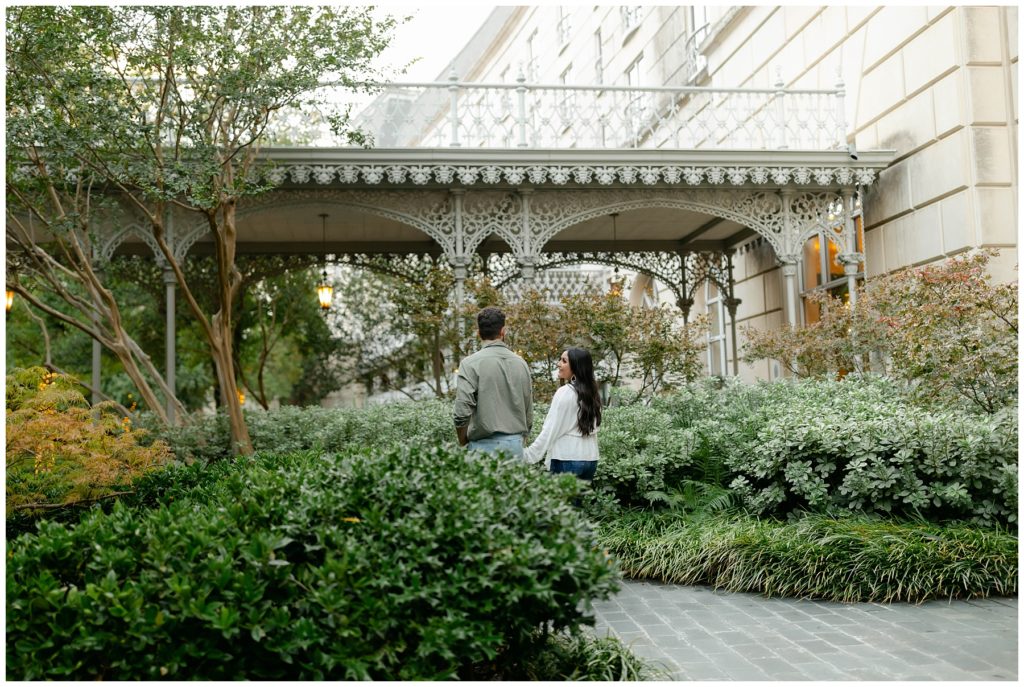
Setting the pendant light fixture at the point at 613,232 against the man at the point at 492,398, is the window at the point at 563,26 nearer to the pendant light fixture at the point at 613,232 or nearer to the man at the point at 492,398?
the pendant light fixture at the point at 613,232

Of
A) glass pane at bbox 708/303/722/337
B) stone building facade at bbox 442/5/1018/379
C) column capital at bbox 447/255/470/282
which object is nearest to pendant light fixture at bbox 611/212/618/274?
stone building facade at bbox 442/5/1018/379

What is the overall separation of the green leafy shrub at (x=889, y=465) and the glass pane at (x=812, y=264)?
936 centimetres

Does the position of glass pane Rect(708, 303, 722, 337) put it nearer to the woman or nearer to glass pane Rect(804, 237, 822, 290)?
glass pane Rect(804, 237, 822, 290)

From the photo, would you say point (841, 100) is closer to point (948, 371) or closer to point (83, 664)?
point (948, 371)

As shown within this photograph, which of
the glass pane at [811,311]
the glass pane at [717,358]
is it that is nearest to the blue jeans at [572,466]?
the glass pane at [811,311]

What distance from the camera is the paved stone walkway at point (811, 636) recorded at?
14.7 feet

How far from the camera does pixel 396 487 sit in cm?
403

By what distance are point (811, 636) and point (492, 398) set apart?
97.8 inches

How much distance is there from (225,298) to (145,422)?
284cm

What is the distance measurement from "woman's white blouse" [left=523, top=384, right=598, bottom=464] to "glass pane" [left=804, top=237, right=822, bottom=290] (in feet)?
38.7

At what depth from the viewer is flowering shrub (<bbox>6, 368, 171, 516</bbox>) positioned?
5.97 metres

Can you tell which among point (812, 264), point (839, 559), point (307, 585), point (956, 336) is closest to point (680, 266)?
point (812, 264)

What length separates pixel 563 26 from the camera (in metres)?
27.8

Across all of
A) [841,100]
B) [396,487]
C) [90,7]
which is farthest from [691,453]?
[841,100]
